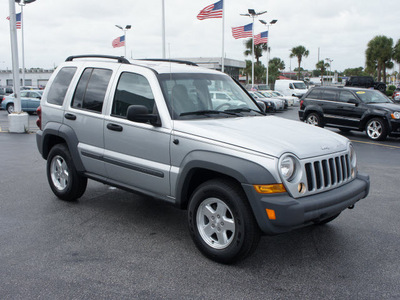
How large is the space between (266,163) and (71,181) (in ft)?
10.4

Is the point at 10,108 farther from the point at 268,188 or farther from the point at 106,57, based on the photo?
the point at 268,188

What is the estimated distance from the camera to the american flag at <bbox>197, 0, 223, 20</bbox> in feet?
78.0

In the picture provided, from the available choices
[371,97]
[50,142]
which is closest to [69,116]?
[50,142]

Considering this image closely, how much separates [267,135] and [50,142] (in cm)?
354

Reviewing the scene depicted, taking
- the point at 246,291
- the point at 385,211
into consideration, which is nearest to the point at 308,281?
the point at 246,291

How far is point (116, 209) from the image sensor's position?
5812 mm

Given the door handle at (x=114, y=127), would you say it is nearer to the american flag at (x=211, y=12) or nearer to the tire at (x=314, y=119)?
the tire at (x=314, y=119)

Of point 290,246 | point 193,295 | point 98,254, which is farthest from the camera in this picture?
point 290,246

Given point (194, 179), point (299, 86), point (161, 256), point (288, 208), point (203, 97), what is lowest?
point (161, 256)

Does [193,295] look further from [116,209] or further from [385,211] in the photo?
[385,211]

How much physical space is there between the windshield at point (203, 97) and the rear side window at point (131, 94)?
0.70ft

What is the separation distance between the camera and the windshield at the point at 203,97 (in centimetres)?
458

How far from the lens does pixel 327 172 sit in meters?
4.02

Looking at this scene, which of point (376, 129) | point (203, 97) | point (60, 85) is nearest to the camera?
Result: point (203, 97)
